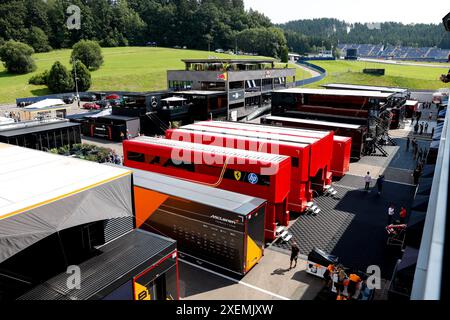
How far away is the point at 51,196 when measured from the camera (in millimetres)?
8289

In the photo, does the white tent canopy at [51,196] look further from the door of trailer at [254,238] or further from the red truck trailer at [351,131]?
the red truck trailer at [351,131]

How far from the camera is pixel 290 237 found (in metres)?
16.7

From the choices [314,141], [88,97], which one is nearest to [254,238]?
[314,141]

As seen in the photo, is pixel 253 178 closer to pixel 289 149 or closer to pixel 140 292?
pixel 289 149

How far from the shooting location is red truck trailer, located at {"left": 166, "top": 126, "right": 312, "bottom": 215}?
707 inches

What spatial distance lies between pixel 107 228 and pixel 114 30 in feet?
425

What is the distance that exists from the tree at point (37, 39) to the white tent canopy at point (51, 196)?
355ft

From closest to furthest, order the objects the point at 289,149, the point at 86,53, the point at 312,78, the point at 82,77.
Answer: the point at 289,149, the point at 82,77, the point at 312,78, the point at 86,53

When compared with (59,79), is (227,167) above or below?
below

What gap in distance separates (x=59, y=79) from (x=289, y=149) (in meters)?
63.0

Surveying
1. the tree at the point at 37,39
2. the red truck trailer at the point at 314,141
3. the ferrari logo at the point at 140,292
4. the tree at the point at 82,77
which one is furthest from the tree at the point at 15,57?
the ferrari logo at the point at 140,292

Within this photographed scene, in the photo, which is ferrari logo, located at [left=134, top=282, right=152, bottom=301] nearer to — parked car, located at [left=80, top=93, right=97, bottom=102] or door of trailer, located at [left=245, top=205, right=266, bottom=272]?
door of trailer, located at [left=245, top=205, right=266, bottom=272]
